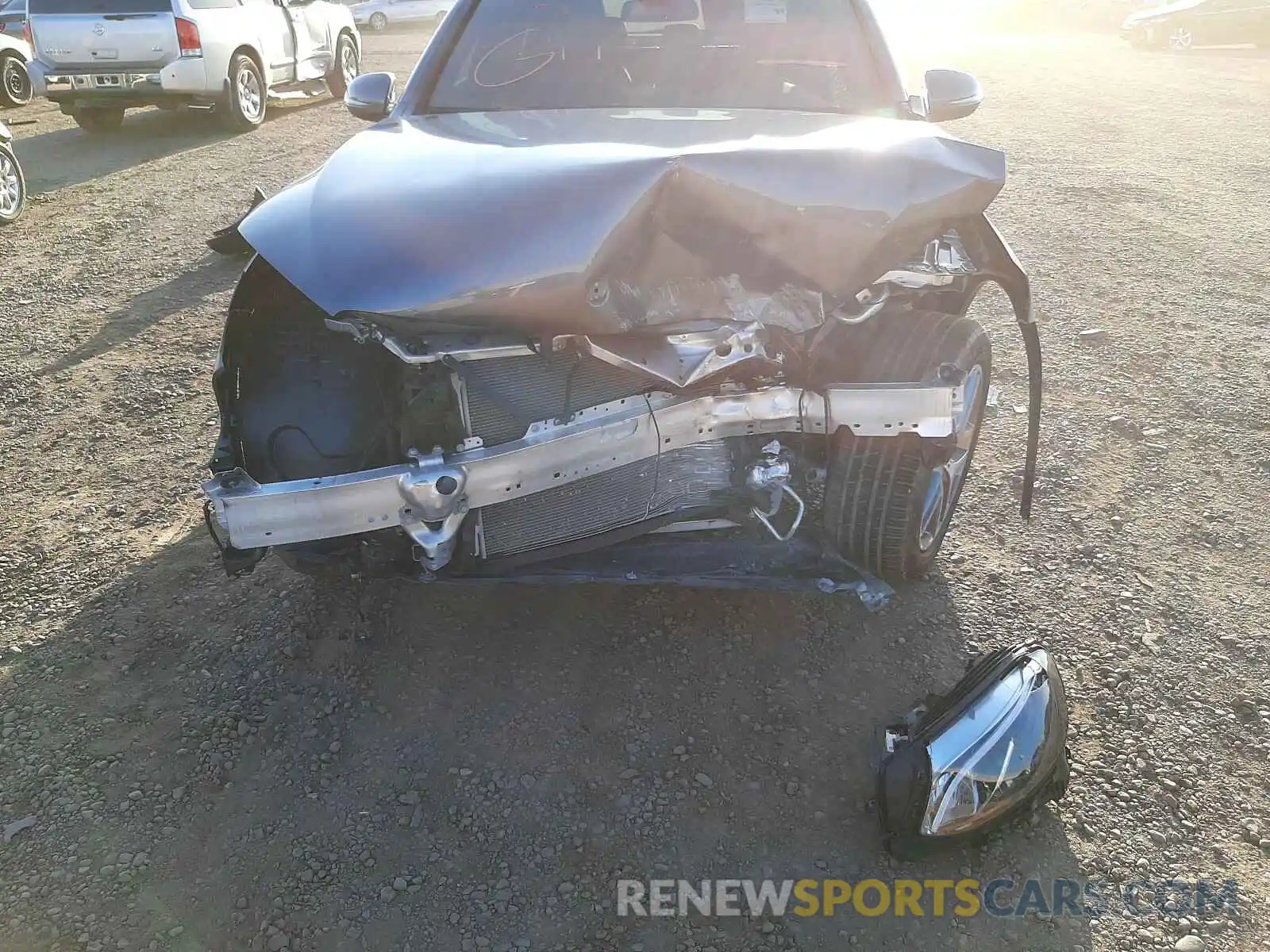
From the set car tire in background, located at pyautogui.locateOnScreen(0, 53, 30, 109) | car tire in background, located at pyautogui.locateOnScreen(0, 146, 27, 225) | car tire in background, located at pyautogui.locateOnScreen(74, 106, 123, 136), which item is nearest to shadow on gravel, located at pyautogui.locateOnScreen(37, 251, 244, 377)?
car tire in background, located at pyautogui.locateOnScreen(0, 146, 27, 225)

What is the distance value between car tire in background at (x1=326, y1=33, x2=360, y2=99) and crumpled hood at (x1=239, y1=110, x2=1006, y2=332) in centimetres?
1020

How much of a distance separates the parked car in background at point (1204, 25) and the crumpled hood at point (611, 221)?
18088mm

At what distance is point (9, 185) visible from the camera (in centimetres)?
675

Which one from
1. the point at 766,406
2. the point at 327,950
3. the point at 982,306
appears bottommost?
the point at 327,950

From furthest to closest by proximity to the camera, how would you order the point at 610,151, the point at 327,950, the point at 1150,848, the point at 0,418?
1. the point at 0,418
2. the point at 610,151
3. the point at 1150,848
4. the point at 327,950

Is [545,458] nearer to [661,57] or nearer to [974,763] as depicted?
[974,763]

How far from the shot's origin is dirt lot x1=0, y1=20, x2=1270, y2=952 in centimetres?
206

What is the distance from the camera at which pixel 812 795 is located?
2.34 meters

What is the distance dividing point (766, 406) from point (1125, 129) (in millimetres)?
9849

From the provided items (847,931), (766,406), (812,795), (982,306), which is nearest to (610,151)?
(766,406)

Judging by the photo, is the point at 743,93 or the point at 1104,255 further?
the point at 1104,255

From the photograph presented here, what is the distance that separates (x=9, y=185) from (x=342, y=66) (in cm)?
582

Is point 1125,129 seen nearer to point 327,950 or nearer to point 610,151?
point 610,151

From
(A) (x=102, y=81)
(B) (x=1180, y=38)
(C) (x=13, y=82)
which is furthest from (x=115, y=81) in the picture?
(B) (x=1180, y=38)
